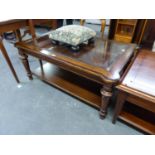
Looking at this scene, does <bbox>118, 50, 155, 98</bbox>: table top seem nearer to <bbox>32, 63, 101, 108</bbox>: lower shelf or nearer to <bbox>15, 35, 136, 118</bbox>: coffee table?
<bbox>15, 35, 136, 118</bbox>: coffee table

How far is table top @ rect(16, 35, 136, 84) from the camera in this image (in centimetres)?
97

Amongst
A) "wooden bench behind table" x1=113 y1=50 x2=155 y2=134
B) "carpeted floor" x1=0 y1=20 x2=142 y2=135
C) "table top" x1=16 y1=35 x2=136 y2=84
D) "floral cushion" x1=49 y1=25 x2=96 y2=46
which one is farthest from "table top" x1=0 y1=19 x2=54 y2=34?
"wooden bench behind table" x1=113 y1=50 x2=155 y2=134

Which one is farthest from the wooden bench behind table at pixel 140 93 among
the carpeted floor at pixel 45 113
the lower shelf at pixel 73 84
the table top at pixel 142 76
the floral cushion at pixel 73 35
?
the floral cushion at pixel 73 35

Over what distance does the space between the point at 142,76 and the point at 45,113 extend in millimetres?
948

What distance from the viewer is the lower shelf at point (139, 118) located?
40.0 inches

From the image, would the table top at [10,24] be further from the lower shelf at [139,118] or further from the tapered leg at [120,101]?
the lower shelf at [139,118]

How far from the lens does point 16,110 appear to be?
1315mm

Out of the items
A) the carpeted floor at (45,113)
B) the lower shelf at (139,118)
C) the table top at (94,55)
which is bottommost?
the carpeted floor at (45,113)

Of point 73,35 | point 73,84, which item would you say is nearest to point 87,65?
point 73,35
